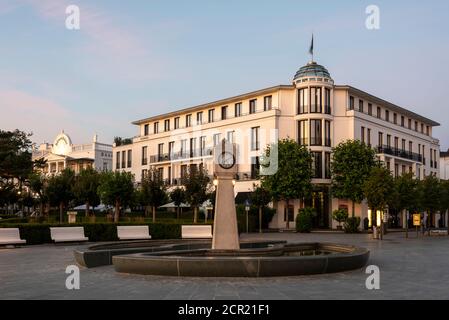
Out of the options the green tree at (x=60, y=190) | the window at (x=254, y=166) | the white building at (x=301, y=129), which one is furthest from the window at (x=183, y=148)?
the green tree at (x=60, y=190)

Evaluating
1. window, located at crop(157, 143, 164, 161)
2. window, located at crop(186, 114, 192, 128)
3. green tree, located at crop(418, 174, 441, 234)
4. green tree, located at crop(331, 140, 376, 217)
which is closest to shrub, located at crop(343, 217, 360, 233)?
green tree, located at crop(331, 140, 376, 217)

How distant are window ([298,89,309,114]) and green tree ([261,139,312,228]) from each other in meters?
4.96

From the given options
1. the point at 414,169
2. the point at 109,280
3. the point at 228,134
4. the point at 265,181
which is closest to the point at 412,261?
the point at 109,280

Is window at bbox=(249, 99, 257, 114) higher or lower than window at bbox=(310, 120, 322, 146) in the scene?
higher

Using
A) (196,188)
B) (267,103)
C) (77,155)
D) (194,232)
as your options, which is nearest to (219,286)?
(194,232)

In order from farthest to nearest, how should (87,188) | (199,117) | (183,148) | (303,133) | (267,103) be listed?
(183,148) → (199,117) → (267,103) → (303,133) → (87,188)

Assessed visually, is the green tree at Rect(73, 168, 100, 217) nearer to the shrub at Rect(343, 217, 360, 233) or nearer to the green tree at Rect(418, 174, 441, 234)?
the shrub at Rect(343, 217, 360, 233)

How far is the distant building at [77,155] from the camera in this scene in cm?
7650

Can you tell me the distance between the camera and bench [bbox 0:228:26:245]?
69.5 feet

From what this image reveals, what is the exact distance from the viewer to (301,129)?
48594 mm

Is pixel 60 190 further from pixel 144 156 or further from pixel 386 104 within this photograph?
pixel 386 104

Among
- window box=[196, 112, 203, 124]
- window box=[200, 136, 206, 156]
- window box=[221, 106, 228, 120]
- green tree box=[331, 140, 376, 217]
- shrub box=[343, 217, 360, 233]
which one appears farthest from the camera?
window box=[196, 112, 203, 124]

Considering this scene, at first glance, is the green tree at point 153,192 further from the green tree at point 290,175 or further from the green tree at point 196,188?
the green tree at point 290,175
